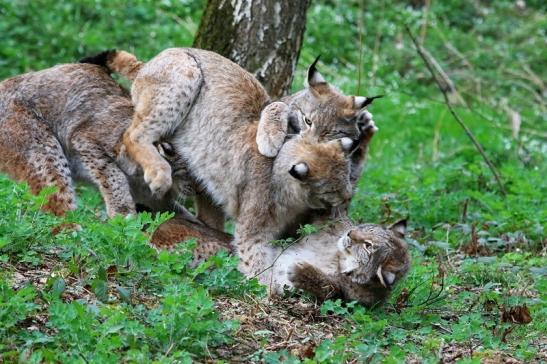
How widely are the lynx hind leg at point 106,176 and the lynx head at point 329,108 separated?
55.2 inches

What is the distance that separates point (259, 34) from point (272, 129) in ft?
4.79

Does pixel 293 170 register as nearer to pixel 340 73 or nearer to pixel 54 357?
pixel 54 357

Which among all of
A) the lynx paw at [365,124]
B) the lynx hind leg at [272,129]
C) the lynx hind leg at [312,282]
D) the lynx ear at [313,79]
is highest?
the lynx ear at [313,79]

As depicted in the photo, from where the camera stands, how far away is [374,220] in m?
8.77

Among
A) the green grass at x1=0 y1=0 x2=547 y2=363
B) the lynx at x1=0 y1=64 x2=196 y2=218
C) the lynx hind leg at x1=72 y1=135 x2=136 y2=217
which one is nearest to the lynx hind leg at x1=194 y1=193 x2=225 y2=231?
the lynx at x1=0 y1=64 x2=196 y2=218

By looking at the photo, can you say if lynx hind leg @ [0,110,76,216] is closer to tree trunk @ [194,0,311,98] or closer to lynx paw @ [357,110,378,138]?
tree trunk @ [194,0,311,98]

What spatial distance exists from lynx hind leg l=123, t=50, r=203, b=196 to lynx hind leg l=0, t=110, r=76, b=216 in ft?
1.76

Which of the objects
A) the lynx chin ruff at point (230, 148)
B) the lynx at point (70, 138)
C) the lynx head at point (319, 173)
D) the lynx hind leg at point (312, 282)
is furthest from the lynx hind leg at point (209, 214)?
the lynx hind leg at point (312, 282)

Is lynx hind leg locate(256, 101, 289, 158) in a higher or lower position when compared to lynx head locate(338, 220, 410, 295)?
higher

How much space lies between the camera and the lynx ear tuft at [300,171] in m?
6.79

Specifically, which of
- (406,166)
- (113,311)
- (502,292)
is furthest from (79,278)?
(406,166)

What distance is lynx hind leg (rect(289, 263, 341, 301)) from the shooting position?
6312mm

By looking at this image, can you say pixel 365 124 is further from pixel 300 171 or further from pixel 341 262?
pixel 341 262

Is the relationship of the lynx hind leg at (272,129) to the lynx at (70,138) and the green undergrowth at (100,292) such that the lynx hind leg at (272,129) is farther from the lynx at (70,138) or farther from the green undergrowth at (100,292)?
the green undergrowth at (100,292)
